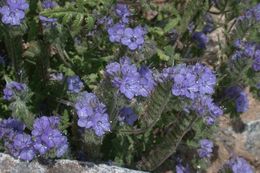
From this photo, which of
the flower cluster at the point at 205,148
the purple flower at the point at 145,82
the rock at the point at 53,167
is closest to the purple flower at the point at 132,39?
the purple flower at the point at 145,82

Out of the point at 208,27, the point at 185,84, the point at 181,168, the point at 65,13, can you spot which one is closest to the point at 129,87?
the point at 185,84

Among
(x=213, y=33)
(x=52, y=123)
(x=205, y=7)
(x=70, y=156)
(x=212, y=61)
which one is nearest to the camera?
(x=52, y=123)

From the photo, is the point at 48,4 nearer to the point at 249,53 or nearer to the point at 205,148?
the point at 249,53

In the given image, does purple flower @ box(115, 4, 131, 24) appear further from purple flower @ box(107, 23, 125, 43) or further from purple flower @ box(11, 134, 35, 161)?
purple flower @ box(11, 134, 35, 161)

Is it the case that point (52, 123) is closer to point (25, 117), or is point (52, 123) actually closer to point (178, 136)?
point (25, 117)

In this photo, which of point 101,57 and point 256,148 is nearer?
point 101,57

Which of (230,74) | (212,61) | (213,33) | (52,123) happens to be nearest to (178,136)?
(230,74)
